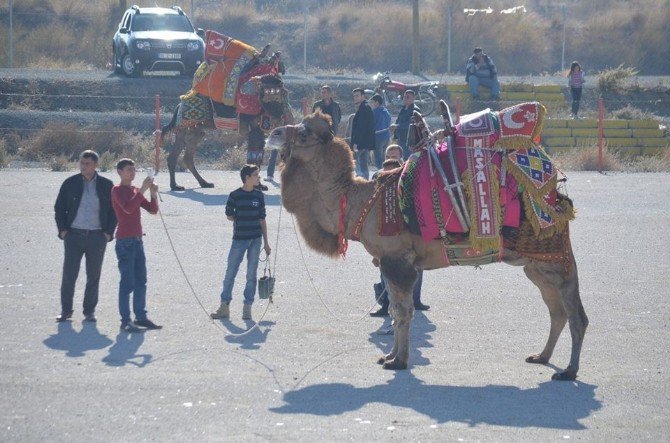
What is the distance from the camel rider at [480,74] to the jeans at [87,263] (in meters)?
22.5

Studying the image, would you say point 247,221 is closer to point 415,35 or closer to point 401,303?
point 401,303

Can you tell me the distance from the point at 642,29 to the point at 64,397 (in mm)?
43595

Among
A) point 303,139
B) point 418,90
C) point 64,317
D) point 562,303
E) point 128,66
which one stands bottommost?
point 64,317

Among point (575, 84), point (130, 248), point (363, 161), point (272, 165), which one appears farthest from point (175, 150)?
point (575, 84)

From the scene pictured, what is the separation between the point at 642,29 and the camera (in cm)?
4800

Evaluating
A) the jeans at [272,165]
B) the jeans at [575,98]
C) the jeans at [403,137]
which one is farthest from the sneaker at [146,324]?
the jeans at [575,98]

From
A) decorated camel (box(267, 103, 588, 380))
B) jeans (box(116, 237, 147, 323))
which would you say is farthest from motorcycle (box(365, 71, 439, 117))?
decorated camel (box(267, 103, 588, 380))

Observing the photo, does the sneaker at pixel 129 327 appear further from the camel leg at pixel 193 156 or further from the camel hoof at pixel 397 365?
the camel leg at pixel 193 156

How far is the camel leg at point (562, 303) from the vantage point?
9.08 m

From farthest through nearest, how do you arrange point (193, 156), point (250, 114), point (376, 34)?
point (376, 34)
point (193, 156)
point (250, 114)

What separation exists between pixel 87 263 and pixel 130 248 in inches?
25.1

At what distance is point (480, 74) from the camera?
107ft

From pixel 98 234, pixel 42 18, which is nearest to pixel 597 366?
pixel 98 234

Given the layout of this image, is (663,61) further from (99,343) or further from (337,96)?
(99,343)
